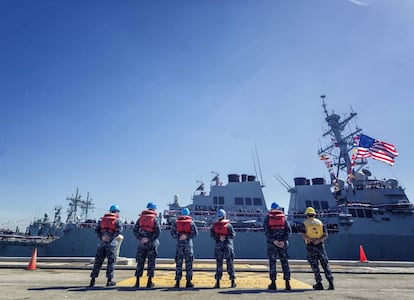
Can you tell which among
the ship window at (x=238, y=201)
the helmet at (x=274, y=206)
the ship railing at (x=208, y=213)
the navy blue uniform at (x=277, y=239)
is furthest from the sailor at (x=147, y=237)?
the ship window at (x=238, y=201)

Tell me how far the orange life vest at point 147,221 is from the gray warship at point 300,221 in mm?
14465

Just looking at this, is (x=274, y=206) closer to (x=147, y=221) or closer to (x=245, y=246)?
(x=147, y=221)

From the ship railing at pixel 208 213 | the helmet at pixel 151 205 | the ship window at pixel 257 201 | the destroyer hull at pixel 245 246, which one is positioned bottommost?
the destroyer hull at pixel 245 246

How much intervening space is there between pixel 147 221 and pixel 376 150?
876 inches

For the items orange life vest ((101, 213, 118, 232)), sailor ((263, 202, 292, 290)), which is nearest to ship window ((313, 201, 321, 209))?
sailor ((263, 202, 292, 290))

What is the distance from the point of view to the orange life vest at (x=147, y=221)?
5.01m

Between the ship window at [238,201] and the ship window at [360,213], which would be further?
the ship window at [238,201]

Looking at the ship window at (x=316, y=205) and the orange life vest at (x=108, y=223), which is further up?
the ship window at (x=316, y=205)

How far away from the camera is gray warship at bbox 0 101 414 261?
18.6 m

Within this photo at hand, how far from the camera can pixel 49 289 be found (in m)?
4.04

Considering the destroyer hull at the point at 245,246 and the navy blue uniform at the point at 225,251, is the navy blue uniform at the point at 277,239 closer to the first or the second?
the navy blue uniform at the point at 225,251

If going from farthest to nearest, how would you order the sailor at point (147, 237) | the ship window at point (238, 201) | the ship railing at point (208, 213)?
the ship window at point (238, 201) → the ship railing at point (208, 213) → the sailor at point (147, 237)

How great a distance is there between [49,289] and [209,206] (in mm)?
18282

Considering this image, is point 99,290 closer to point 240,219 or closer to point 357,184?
point 240,219
